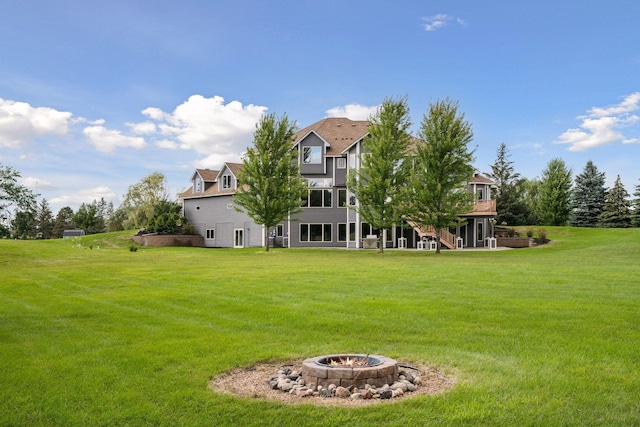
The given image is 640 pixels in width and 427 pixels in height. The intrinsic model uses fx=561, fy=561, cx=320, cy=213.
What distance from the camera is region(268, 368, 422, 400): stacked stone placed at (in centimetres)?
607

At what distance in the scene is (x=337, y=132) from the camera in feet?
155

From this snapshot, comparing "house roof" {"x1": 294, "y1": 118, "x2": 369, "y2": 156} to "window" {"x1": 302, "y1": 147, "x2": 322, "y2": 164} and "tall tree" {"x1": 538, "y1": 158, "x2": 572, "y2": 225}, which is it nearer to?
"window" {"x1": 302, "y1": 147, "x2": 322, "y2": 164}

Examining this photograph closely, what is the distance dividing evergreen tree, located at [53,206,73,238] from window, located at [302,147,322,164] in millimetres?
54584

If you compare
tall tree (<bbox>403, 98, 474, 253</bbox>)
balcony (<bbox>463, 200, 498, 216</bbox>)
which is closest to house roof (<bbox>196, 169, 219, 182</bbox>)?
tall tree (<bbox>403, 98, 474, 253</bbox>)

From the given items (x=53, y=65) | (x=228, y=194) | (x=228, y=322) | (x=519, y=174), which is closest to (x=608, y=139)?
(x=519, y=174)

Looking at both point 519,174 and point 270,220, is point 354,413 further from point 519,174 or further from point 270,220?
point 519,174

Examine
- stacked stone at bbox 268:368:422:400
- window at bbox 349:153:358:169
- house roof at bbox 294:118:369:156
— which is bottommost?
stacked stone at bbox 268:368:422:400

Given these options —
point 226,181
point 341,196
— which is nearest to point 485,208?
point 341,196

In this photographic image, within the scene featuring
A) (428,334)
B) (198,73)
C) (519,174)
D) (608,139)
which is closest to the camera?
(428,334)

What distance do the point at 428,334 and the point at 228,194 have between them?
131 feet

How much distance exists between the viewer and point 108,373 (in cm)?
Answer: 711

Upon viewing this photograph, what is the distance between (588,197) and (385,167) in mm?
30884

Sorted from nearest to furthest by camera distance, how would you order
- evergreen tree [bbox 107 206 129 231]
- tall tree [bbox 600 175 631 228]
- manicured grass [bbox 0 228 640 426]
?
manicured grass [bbox 0 228 640 426]
tall tree [bbox 600 175 631 228]
evergreen tree [bbox 107 206 129 231]

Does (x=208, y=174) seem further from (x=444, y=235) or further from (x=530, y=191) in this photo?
(x=530, y=191)
